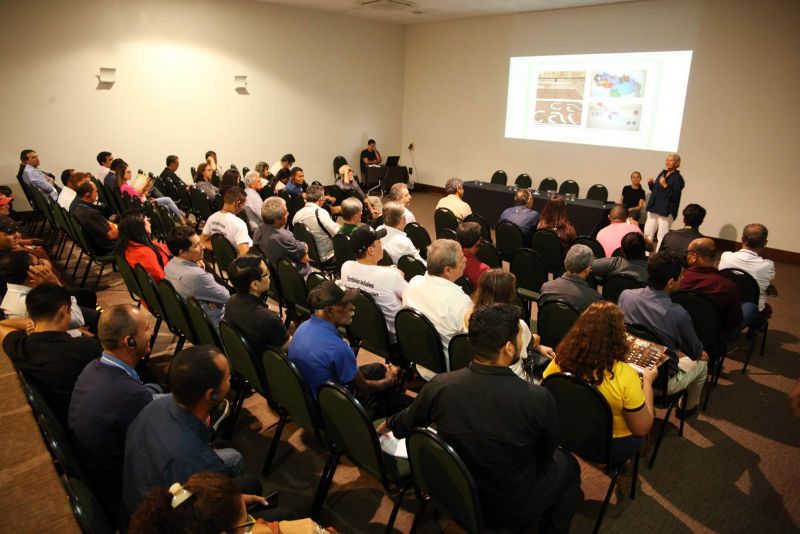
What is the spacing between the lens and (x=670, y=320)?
3.26m

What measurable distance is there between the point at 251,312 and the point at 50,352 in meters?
1.05

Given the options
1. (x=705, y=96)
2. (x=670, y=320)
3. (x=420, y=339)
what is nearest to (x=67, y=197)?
(x=420, y=339)

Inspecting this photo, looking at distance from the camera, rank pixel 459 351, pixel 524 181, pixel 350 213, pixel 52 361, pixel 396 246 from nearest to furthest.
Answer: pixel 52 361 → pixel 459 351 → pixel 396 246 → pixel 350 213 → pixel 524 181

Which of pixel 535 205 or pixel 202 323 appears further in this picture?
pixel 535 205

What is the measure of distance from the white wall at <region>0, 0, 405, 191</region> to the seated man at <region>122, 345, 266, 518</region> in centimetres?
956

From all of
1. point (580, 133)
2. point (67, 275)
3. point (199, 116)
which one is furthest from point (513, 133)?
point (67, 275)

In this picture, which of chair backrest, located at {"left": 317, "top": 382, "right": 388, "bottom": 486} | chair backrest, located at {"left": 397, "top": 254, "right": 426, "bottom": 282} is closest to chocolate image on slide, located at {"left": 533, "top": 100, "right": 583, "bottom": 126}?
chair backrest, located at {"left": 397, "top": 254, "right": 426, "bottom": 282}

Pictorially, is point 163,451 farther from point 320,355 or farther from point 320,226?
point 320,226

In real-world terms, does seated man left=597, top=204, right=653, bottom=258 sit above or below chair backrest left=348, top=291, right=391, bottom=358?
above

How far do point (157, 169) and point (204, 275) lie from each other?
26.1 feet

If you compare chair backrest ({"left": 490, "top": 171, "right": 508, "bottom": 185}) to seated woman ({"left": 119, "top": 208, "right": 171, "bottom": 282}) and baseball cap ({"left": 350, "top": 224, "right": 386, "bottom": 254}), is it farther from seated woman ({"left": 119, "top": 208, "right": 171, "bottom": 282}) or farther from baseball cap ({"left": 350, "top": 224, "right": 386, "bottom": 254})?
seated woman ({"left": 119, "top": 208, "right": 171, "bottom": 282})

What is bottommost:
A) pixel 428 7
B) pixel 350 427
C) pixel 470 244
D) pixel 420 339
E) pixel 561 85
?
pixel 350 427

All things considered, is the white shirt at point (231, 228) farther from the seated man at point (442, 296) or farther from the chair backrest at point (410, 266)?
the seated man at point (442, 296)

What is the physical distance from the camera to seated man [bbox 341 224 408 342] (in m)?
3.69
